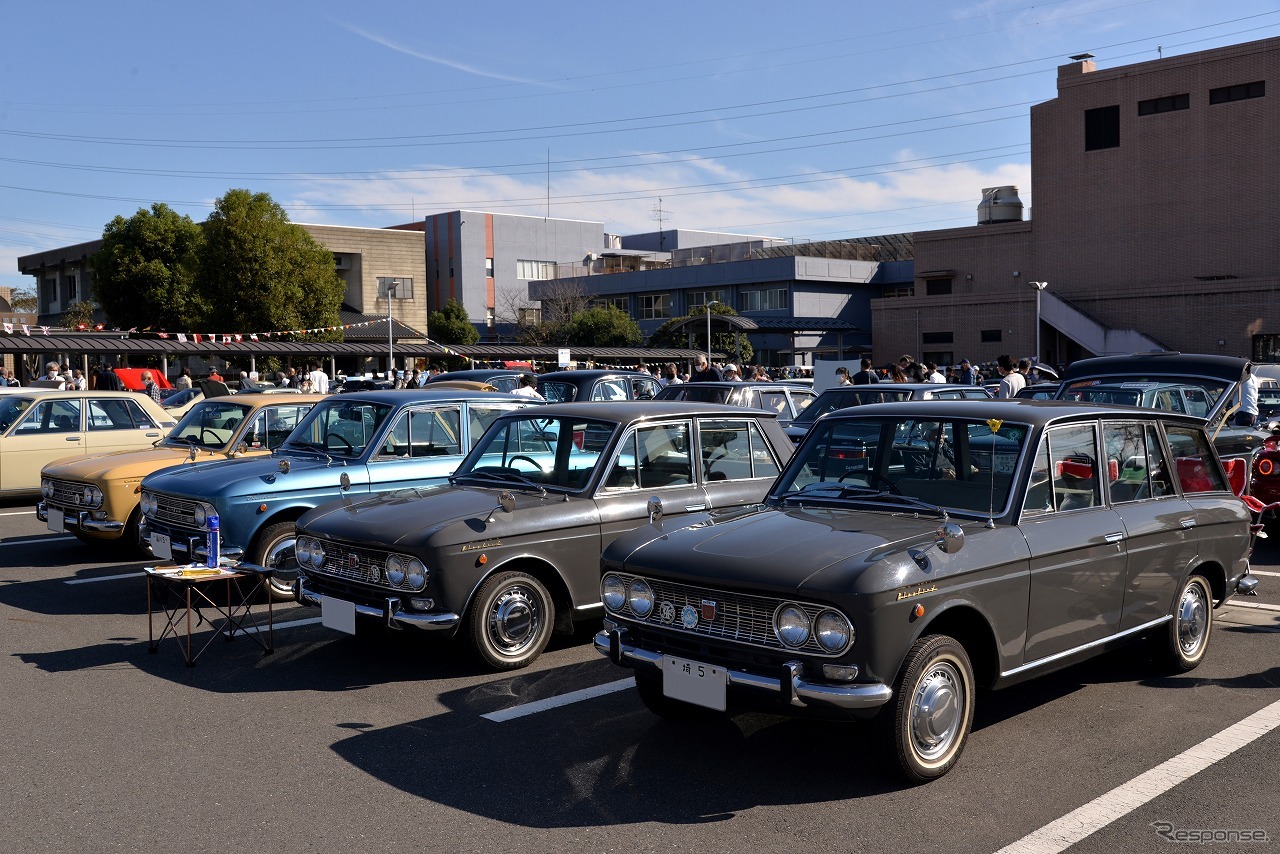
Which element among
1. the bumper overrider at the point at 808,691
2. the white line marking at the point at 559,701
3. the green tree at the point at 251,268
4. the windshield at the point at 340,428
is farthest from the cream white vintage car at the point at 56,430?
the green tree at the point at 251,268

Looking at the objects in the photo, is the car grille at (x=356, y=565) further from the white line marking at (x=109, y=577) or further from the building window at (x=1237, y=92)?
the building window at (x=1237, y=92)

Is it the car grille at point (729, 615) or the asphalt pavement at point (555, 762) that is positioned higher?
the car grille at point (729, 615)

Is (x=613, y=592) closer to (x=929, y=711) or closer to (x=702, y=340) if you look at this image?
(x=929, y=711)

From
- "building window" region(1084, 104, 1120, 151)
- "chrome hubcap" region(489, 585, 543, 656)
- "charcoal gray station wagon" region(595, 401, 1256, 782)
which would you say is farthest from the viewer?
"building window" region(1084, 104, 1120, 151)

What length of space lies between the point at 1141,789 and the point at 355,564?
4.58 m

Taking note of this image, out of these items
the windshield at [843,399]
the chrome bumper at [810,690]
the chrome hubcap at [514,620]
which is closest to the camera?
the chrome bumper at [810,690]

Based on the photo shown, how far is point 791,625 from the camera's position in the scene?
186 inches

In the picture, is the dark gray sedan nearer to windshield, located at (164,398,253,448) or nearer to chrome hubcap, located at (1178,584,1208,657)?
chrome hubcap, located at (1178,584,1208,657)

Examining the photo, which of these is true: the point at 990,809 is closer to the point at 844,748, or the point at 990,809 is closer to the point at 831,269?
the point at 844,748

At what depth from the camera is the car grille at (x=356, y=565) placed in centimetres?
671

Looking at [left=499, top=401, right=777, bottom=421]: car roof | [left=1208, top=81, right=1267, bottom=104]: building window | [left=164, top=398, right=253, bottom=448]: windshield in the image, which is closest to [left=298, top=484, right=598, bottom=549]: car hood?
[left=499, top=401, right=777, bottom=421]: car roof

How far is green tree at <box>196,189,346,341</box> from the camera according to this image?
4462cm

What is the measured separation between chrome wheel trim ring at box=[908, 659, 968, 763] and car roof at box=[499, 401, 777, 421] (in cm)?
315

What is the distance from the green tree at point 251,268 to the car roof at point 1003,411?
139 ft
